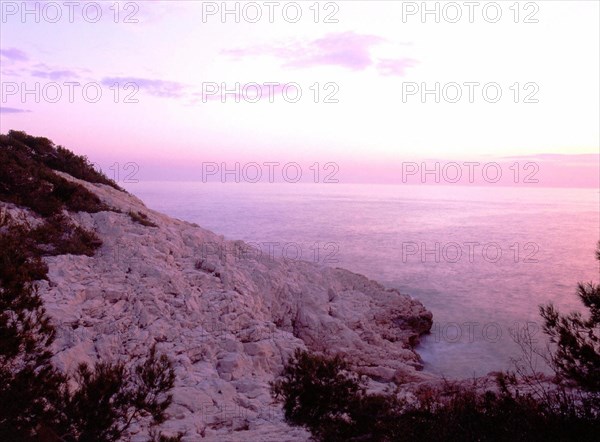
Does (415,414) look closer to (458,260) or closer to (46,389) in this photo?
(46,389)

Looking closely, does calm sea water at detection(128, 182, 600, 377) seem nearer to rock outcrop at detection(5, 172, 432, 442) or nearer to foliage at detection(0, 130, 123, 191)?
rock outcrop at detection(5, 172, 432, 442)

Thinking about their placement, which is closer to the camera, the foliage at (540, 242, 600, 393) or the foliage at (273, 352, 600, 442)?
the foliage at (273, 352, 600, 442)

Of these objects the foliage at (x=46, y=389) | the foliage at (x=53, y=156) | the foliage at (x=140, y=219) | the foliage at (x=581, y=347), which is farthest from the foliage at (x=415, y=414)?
the foliage at (x=53, y=156)

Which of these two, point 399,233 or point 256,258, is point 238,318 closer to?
point 256,258

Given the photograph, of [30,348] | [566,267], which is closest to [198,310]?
[30,348]

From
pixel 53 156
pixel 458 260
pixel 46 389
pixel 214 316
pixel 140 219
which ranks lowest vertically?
pixel 458 260

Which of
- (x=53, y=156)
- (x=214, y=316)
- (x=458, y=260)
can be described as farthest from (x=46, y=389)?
(x=458, y=260)

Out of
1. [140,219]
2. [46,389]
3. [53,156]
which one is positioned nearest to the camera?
[46,389]

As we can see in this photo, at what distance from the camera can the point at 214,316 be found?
11.6m

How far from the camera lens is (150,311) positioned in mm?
10922

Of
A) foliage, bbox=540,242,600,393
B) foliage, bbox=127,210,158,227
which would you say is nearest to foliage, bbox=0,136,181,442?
foliage, bbox=540,242,600,393

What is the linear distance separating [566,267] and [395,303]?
17830 mm

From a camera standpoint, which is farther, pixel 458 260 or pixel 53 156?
pixel 458 260

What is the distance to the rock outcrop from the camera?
28.7ft
